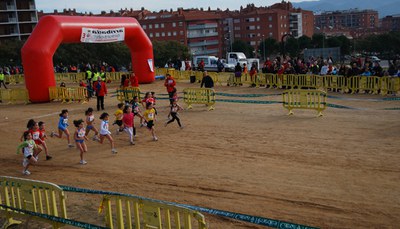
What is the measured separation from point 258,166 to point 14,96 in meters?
19.5

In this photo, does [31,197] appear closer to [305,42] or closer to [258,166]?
[258,166]

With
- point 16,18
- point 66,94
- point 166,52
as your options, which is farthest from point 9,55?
point 66,94

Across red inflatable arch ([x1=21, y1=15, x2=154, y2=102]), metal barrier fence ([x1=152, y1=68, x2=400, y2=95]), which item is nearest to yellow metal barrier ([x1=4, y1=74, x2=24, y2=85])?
red inflatable arch ([x1=21, y1=15, x2=154, y2=102])

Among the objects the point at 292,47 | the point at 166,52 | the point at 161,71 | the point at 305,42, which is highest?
the point at 305,42

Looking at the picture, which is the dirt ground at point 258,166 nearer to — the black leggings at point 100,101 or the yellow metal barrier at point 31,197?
the yellow metal barrier at point 31,197

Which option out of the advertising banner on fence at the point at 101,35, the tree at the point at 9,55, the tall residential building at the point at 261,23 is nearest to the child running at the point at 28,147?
the advertising banner on fence at the point at 101,35

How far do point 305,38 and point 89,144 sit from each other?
73326 millimetres

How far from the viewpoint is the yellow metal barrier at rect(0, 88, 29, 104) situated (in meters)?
25.7

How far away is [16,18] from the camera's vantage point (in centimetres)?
7862

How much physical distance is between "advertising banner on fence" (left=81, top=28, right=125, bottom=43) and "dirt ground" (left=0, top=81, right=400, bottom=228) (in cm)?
843

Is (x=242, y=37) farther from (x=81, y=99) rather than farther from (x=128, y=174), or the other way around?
(x=128, y=174)

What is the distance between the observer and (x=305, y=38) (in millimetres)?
83188

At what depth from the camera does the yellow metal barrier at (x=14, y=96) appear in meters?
25.7

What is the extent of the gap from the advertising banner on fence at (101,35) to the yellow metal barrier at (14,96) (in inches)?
176
